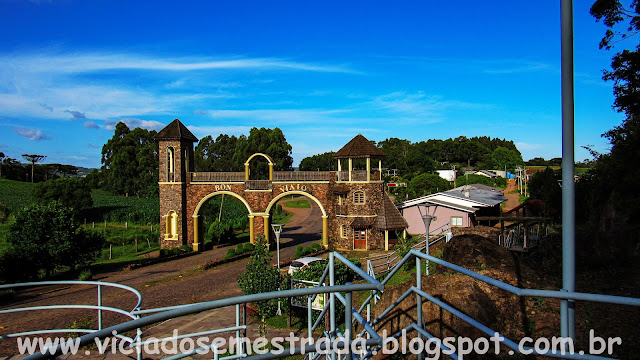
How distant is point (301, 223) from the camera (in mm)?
46875

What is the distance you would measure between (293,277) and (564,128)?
1269 cm

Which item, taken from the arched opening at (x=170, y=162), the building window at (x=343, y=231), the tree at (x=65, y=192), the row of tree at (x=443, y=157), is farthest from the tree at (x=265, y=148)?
the building window at (x=343, y=231)

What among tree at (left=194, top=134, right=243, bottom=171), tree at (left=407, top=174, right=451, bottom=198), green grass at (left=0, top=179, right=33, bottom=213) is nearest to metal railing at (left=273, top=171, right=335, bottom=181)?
tree at (left=407, top=174, right=451, bottom=198)

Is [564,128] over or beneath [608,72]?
beneath

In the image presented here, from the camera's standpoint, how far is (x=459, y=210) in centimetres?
3023

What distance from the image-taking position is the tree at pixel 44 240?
2136cm

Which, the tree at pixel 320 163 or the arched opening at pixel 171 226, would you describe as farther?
the tree at pixel 320 163

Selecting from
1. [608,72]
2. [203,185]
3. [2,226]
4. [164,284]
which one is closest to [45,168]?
[2,226]

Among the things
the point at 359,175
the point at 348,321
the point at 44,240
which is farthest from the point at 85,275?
the point at 348,321

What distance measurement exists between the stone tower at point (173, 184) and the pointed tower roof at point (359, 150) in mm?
11250

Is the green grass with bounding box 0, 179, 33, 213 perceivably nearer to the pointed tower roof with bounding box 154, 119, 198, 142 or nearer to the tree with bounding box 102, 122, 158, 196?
the tree with bounding box 102, 122, 158, 196

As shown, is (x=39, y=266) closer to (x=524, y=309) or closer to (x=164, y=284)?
(x=164, y=284)

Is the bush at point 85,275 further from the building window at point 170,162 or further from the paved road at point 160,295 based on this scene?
the building window at point 170,162

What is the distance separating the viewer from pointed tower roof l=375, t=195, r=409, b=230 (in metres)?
28.4
